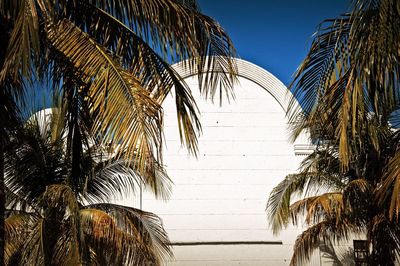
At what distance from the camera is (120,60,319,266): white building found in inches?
756

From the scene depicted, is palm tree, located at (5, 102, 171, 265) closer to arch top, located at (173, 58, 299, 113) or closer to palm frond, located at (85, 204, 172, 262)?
palm frond, located at (85, 204, 172, 262)

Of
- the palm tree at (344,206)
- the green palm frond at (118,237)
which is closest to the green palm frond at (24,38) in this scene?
the green palm frond at (118,237)

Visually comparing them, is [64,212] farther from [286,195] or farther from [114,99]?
[286,195]

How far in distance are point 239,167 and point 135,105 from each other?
1356 centimetres

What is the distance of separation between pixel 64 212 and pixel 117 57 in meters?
4.89

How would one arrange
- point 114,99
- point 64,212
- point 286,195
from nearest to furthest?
point 114,99 → point 64,212 → point 286,195

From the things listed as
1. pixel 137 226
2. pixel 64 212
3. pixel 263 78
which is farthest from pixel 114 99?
pixel 263 78

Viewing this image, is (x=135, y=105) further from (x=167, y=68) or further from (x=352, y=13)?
(x=352, y=13)

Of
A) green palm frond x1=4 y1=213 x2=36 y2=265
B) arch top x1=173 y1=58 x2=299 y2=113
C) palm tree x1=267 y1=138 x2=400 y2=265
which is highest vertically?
arch top x1=173 y1=58 x2=299 y2=113

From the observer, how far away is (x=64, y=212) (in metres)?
11.6

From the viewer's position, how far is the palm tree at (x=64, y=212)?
10.4 m

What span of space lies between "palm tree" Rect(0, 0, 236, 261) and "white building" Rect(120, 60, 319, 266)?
1099 cm

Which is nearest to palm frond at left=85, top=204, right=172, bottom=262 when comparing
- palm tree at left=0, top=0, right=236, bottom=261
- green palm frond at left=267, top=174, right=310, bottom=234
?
green palm frond at left=267, top=174, right=310, bottom=234

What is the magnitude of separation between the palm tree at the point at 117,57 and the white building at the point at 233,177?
1099 centimetres
